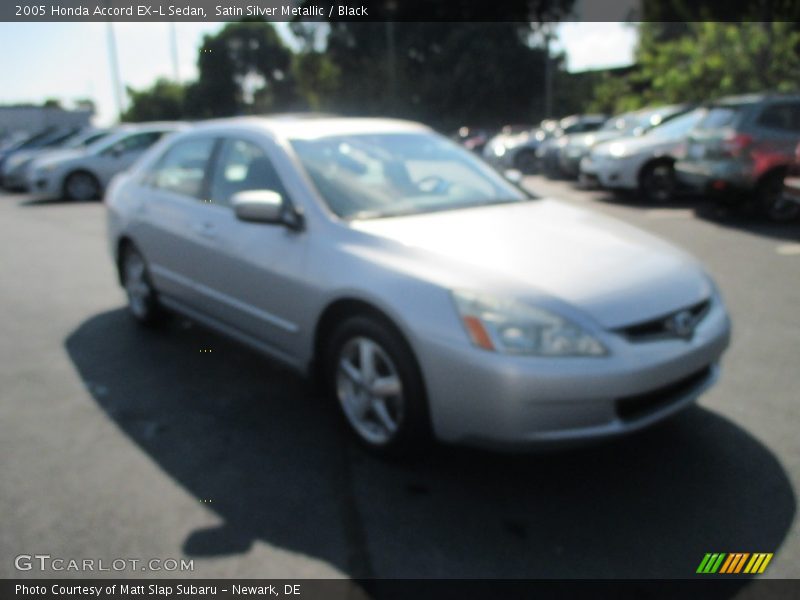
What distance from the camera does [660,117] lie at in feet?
46.1

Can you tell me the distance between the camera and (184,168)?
484 cm

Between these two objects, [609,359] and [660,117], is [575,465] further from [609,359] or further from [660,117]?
[660,117]

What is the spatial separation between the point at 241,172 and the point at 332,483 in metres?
1.98

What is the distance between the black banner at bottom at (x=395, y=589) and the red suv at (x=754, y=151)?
7818 mm

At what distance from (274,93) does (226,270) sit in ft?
192

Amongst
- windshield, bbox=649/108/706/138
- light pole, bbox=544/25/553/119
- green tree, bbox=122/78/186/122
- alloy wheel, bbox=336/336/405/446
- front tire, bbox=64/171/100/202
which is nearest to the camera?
alloy wheel, bbox=336/336/405/446

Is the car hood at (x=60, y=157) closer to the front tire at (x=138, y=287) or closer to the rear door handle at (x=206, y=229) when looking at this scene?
the front tire at (x=138, y=287)

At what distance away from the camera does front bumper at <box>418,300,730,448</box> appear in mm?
2725

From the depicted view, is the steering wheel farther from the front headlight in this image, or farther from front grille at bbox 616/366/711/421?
front grille at bbox 616/366/711/421

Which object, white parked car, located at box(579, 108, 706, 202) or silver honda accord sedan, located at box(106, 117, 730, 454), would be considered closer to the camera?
silver honda accord sedan, located at box(106, 117, 730, 454)

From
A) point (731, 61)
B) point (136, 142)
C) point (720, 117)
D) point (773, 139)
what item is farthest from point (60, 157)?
point (731, 61)

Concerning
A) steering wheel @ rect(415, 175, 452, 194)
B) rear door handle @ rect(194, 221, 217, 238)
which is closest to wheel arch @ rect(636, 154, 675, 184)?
steering wheel @ rect(415, 175, 452, 194)

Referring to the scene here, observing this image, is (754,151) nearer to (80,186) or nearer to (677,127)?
(677,127)

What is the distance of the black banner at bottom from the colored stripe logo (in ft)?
0.14
